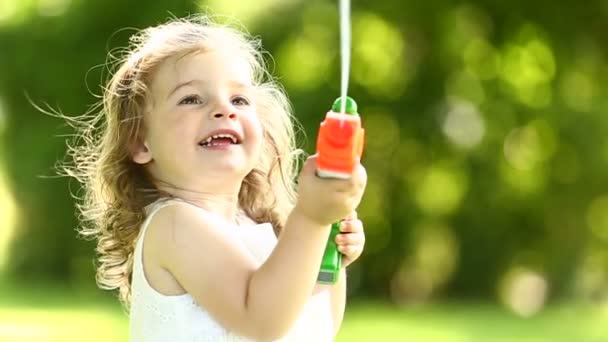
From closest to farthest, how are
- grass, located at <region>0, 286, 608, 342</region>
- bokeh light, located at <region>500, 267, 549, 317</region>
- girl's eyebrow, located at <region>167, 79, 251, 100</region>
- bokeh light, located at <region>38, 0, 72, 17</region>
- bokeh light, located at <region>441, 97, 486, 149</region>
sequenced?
girl's eyebrow, located at <region>167, 79, 251, 100</region> → grass, located at <region>0, 286, 608, 342</region> → bokeh light, located at <region>441, 97, 486, 149</region> → bokeh light, located at <region>500, 267, 549, 317</region> → bokeh light, located at <region>38, 0, 72, 17</region>

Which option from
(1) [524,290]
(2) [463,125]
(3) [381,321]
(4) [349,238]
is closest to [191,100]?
(4) [349,238]

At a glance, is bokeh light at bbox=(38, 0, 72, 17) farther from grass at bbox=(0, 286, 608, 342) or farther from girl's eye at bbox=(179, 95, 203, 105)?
girl's eye at bbox=(179, 95, 203, 105)

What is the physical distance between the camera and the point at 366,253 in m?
7.55

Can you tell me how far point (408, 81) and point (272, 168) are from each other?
18.9 ft

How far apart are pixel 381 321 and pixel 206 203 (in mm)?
5474

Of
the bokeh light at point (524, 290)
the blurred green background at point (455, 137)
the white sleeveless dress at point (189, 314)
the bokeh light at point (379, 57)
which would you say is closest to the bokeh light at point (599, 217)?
the blurred green background at point (455, 137)

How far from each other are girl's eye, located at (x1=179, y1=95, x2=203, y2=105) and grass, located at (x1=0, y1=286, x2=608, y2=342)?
13.8 feet

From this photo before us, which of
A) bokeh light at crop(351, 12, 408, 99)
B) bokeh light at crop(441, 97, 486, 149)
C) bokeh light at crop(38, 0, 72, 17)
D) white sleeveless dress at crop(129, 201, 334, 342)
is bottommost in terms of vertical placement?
white sleeveless dress at crop(129, 201, 334, 342)

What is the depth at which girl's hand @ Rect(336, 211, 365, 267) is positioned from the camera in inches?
56.7

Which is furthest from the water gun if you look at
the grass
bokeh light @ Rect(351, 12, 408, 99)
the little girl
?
bokeh light @ Rect(351, 12, 408, 99)

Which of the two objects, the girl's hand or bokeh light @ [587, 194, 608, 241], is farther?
bokeh light @ [587, 194, 608, 241]

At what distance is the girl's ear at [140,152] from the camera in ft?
5.19

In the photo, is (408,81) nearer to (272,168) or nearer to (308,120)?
(308,120)

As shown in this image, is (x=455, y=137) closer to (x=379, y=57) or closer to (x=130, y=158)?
(x=379, y=57)
